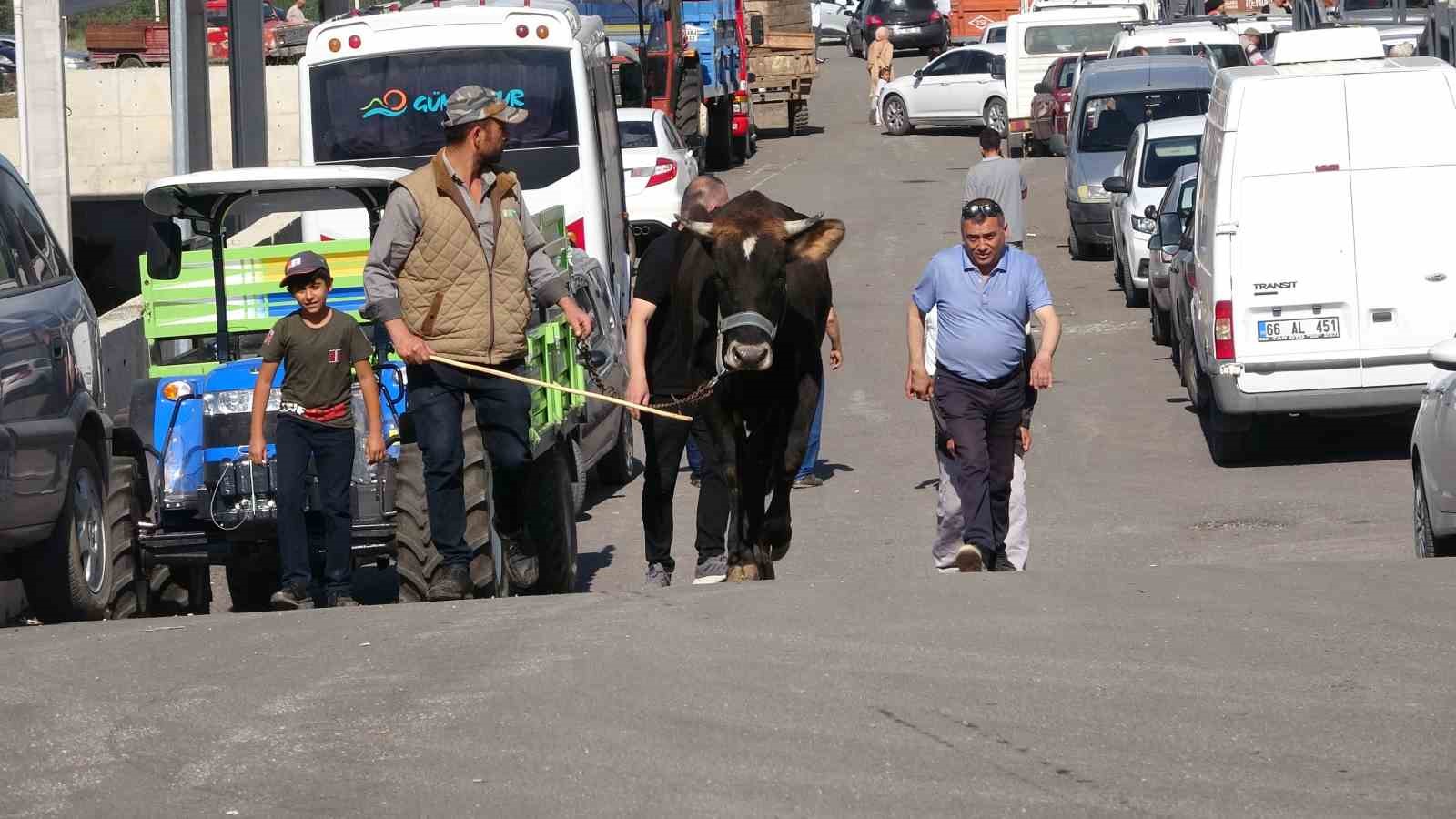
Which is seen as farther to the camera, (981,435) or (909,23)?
(909,23)

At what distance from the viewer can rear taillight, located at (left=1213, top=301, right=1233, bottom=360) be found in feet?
46.9

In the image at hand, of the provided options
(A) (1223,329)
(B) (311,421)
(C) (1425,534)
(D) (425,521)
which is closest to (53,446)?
(B) (311,421)

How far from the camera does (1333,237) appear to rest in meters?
14.1

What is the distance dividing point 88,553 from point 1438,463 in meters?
6.01

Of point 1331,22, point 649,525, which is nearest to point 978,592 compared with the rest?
point 649,525

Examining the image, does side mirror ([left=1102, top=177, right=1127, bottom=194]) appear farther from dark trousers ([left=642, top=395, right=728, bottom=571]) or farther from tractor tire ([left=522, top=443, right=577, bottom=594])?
dark trousers ([left=642, top=395, right=728, bottom=571])

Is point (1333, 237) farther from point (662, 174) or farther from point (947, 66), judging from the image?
point (947, 66)

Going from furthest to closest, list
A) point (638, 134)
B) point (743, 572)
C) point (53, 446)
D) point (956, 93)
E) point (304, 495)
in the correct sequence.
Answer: point (956, 93)
point (638, 134)
point (304, 495)
point (743, 572)
point (53, 446)

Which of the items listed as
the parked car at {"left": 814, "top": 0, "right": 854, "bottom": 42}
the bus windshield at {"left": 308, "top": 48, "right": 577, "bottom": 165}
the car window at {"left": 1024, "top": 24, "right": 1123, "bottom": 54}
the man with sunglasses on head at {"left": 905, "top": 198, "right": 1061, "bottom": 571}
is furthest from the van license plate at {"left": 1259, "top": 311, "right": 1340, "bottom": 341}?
the parked car at {"left": 814, "top": 0, "right": 854, "bottom": 42}

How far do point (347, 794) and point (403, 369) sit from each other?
4.94 metres

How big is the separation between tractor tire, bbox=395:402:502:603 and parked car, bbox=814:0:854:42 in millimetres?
57369

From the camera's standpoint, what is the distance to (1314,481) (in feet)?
46.7

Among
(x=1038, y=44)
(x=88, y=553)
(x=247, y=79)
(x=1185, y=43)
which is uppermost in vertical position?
(x=1038, y=44)

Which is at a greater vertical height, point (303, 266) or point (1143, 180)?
point (1143, 180)
